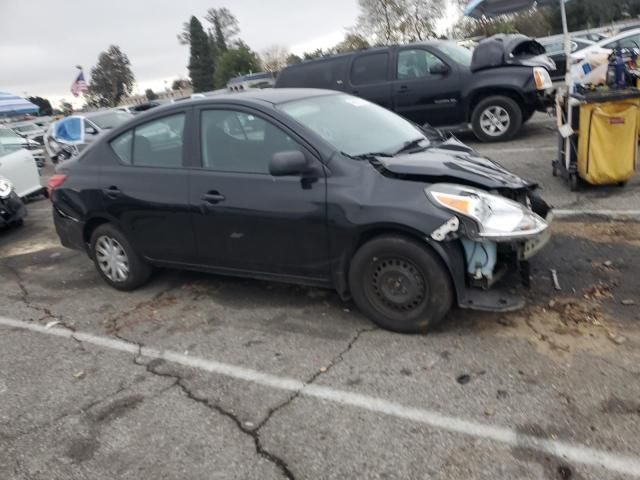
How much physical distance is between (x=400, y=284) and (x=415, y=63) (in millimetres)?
7585

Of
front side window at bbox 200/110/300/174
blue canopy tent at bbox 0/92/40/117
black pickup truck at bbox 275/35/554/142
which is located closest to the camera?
front side window at bbox 200/110/300/174

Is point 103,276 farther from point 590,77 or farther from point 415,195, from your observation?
point 590,77

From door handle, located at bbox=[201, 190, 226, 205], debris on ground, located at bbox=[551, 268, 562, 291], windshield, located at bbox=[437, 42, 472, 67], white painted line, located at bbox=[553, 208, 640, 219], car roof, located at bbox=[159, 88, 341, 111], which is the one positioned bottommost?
debris on ground, located at bbox=[551, 268, 562, 291]

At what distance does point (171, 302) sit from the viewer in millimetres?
5016

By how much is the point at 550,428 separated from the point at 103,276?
13.6ft

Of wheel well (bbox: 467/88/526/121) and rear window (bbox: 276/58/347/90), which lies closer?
wheel well (bbox: 467/88/526/121)

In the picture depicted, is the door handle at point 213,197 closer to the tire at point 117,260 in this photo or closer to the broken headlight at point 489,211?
the tire at point 117,260

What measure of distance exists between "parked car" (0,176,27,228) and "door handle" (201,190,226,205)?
5115 mm

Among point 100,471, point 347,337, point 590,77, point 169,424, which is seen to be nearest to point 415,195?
point 347,337

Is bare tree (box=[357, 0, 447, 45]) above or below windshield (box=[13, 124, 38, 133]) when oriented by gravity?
above

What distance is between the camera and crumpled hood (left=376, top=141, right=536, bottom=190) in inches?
149

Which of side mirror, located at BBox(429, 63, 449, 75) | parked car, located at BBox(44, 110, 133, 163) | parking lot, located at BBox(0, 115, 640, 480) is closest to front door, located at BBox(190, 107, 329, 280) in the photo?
parking lot, located at BBox(0, 115, 640, 480)

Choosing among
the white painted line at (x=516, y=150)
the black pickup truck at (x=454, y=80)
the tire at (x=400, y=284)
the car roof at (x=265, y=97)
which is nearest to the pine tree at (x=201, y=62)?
the black pickup truck at (x=454, y=80)

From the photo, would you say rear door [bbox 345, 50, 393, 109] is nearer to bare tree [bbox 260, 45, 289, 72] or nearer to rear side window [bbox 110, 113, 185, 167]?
rear side window [bbox 110, 113, 185, 167]
